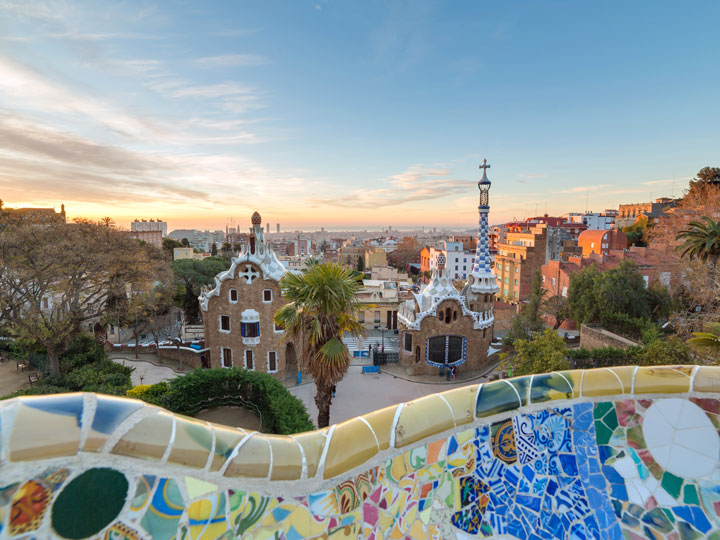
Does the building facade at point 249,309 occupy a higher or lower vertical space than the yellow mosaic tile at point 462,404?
lower

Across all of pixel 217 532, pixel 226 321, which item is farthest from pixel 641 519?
pixel 226 321

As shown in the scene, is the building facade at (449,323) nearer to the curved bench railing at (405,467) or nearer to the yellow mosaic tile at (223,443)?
the curved bench railing at (405,467)

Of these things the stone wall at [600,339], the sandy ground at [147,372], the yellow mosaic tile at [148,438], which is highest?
the yellow mosaic tile at [148,438]

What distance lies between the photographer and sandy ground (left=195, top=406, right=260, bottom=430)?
13000 mm

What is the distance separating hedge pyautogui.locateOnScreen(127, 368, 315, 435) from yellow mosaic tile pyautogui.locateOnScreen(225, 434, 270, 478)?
366 inches

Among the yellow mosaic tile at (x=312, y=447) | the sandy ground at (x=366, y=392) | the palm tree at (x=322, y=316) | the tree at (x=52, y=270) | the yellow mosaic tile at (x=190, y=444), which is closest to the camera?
the yellow mosaic tile at (x=190, y=444)

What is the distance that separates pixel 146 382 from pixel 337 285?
1580cm

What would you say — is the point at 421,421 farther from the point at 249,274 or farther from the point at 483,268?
the point at 483,268

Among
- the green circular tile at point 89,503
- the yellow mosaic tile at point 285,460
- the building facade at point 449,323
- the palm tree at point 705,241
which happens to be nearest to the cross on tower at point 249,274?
the building facade at point 449,323

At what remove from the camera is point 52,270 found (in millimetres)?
16250

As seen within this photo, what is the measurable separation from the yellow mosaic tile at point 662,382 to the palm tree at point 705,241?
1731cm

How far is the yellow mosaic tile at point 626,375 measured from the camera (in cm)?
346

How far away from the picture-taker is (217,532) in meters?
2.48

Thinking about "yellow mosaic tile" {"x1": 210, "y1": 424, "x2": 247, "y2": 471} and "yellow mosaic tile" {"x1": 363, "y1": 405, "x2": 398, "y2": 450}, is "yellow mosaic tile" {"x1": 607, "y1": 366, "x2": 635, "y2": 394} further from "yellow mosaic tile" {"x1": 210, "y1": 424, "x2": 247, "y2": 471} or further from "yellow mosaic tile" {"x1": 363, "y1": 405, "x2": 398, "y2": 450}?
"yellow mosaic tile" {"x1": 210, "y1": 424, "x2": 247, "y2": 471}
